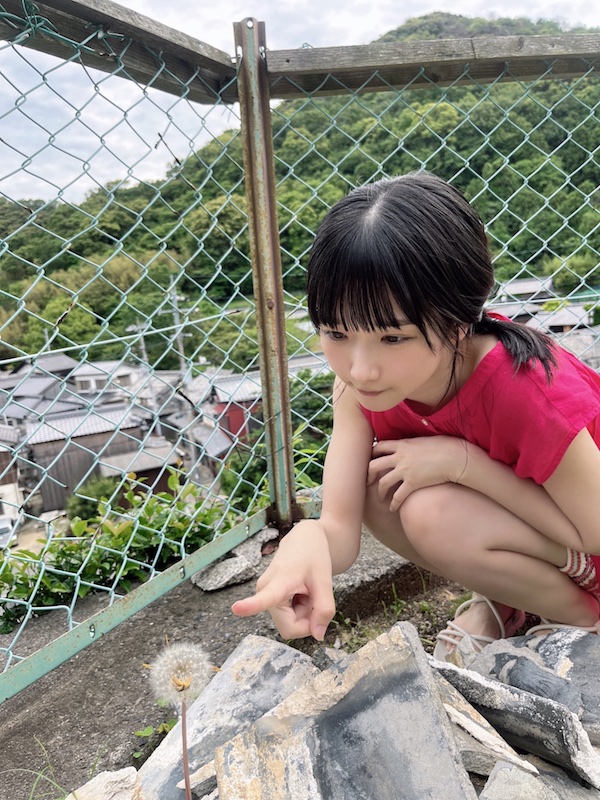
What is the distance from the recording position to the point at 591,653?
43.7 inches

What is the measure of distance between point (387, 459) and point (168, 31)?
3.61ft

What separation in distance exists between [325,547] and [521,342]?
553 millimetres

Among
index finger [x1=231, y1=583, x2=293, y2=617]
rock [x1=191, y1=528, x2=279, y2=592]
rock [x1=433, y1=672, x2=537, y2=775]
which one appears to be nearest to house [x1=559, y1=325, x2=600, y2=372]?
rock [x1=191, y1=528, x2=279, y2=592]

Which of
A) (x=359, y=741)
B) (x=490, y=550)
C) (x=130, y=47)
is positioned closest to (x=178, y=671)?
(x=359, y=741)

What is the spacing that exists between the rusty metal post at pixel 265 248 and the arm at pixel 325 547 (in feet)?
1.08

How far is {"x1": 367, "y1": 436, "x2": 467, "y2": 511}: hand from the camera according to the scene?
3.99 ft

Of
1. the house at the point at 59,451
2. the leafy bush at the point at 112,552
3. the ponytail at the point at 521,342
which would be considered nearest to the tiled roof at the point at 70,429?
the house at the point at 59,451

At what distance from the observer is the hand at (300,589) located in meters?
0.90

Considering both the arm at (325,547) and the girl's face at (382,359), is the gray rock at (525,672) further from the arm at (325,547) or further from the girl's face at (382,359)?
the girl's face at (382,359)

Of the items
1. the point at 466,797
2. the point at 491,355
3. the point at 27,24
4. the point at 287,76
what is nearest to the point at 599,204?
the point at 287,76

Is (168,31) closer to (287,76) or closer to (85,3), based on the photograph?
(85,3)

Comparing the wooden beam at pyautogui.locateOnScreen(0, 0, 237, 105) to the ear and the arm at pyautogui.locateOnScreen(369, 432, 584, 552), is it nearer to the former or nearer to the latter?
the ear

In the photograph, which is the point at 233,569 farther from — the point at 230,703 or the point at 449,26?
the point at 449,26

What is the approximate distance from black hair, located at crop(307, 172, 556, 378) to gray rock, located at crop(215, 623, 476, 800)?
537 millimetres
